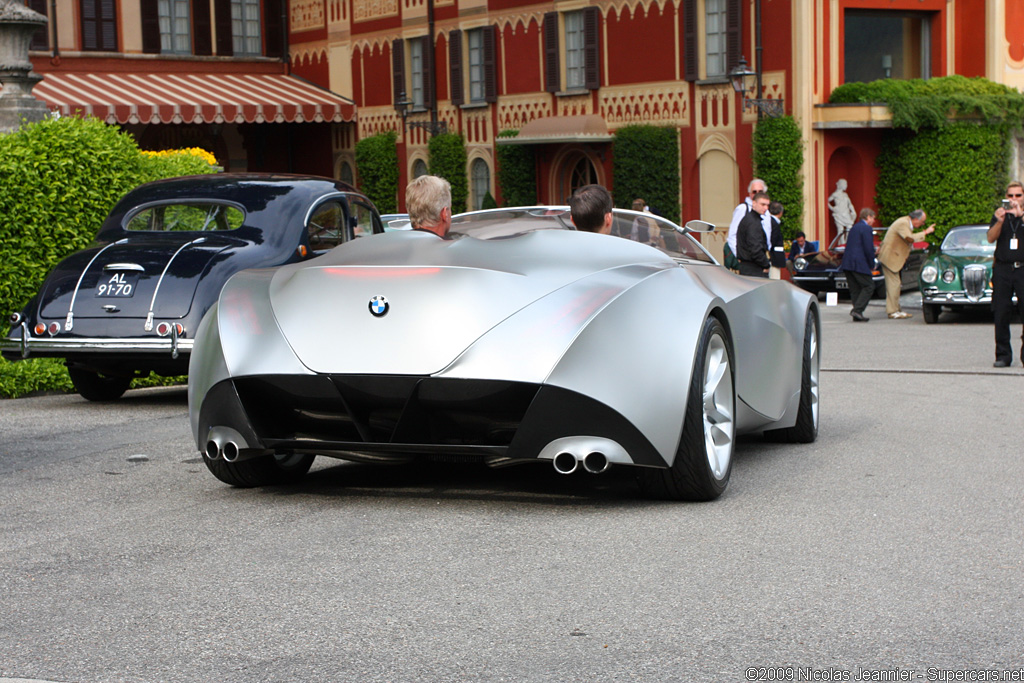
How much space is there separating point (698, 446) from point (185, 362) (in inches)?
202

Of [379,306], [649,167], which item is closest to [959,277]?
[649,167]

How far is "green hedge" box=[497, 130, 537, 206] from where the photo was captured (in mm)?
35625

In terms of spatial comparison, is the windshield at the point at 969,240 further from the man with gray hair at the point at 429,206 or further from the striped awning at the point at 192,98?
the striped awning at the point at 192,98

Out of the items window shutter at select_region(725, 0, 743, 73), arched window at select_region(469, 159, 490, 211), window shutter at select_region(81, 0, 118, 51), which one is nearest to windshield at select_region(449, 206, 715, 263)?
window shutter at select_region(725, 0, 743, 73)

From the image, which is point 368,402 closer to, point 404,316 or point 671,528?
point 404,316

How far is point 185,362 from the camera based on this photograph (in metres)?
9.83

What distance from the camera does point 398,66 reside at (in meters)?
39.7

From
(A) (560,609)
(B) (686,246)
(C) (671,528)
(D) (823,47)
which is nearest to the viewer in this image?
(A) (560,609)

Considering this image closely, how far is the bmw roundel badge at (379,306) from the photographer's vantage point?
5684 mm

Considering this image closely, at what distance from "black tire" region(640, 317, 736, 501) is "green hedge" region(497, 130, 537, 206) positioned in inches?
1161

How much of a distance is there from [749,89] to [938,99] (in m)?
3.95

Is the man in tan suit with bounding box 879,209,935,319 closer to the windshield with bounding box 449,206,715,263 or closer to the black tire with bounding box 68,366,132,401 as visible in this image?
the black tire with bounding box 68,366,132,401

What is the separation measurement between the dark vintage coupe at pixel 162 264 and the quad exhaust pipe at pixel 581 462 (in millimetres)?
4826

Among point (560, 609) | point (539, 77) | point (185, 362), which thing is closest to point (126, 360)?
point (185, 362)
